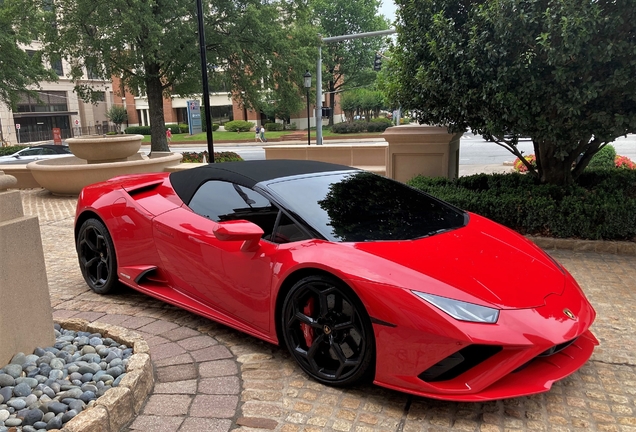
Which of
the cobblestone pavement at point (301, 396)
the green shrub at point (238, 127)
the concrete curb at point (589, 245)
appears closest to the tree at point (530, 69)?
the concrete curb at point (589, 245)

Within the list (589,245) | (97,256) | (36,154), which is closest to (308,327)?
(97,256)

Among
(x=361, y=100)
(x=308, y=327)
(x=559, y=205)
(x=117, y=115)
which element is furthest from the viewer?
(x=117, y=115)

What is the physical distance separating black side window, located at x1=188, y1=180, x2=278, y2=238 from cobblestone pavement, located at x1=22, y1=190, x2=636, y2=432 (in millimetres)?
898

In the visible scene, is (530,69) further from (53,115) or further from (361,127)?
(53,115)

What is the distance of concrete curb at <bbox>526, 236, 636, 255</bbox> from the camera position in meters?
5.73

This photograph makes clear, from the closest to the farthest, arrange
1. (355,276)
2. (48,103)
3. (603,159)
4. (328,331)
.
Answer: (355,276)
(328,331)
(603,159)
(48,103)

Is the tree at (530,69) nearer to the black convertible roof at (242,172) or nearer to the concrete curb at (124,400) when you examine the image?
the black convertible roof at (242,172)

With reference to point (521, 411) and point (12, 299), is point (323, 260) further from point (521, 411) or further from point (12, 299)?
point (12, 299)

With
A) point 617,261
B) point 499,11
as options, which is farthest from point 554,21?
point 617,261

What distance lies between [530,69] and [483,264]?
3758mm

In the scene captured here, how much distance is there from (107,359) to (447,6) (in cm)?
596

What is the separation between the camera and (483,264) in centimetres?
295

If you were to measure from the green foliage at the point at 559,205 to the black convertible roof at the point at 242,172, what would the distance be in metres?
2.95

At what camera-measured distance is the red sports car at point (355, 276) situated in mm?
2516
